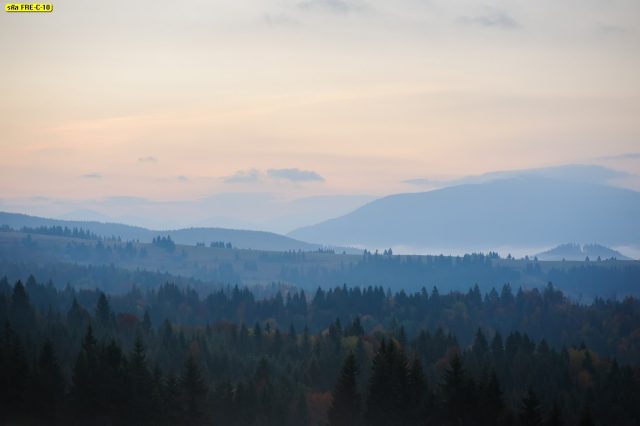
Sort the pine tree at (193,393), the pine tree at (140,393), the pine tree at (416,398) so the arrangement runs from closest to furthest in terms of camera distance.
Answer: the pine tree at (140,393) < the pine tree at (193,393) < the pine tree at (416,398)

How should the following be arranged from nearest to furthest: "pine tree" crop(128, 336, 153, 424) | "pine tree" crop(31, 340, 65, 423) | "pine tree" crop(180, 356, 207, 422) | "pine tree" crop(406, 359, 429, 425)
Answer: "pine tree" crop(128, 336, 153, 424)
"pine tree" crop(31, 340, 65, 423)
"pine tree" crop(180, 356, 207, 422)
"pine tree" crop(406, 359, 429, 425)

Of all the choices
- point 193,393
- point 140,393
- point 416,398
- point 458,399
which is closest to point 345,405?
point 416,398

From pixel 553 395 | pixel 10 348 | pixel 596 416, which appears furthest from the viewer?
pixel 553 395

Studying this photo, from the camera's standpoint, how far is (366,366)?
630 ft

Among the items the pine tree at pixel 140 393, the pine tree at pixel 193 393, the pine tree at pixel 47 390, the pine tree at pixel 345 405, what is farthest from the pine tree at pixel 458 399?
the pine tree at pixel 47 390

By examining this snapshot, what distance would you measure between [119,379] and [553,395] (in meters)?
85.0

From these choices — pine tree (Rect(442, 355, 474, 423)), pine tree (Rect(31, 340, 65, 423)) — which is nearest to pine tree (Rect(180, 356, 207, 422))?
pine tree (Rect(31, 340, 65, 423))

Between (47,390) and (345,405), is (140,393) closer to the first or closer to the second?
(47,390)

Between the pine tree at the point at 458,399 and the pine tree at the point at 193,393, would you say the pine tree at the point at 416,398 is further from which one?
the pine tree at the point at 193,393

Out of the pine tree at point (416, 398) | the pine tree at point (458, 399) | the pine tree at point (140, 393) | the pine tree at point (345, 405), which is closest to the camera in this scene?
the pine tree at point (140, 393)

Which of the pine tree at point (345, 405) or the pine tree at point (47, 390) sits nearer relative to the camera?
the pine tree at point (47, 390)

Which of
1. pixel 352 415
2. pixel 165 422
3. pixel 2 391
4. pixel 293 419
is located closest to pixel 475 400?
pixel 352 415

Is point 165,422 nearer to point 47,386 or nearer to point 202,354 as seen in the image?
point 47,386

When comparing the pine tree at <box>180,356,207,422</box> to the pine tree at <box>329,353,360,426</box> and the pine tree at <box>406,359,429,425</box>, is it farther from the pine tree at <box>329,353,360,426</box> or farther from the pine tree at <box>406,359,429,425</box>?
the pine tree at <box>406,359,429,425</box>
